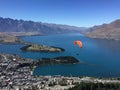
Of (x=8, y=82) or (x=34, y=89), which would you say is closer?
(x=34, y=89)

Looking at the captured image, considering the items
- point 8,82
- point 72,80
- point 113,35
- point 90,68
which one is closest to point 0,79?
point 8,82

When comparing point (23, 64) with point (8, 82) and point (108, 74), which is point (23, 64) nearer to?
point (8, 82)

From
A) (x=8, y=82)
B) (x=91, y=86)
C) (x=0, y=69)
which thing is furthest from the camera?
(x=0, y=69)

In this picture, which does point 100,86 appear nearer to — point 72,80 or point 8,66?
point 72,80

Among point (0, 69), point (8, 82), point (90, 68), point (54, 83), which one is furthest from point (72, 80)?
point (0, 69)

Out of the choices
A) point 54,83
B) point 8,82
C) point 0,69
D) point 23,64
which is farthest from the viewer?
point 23,64

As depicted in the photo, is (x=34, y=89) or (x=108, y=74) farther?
(x=108, y=74)

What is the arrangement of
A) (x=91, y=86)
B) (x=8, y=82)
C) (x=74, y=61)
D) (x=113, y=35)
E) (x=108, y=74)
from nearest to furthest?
1. (x=91, y=86)
2. (x=8, y=82)
3. (x=108, y=74)
4. (x=74, y=61)
5. (x=113, y=35)

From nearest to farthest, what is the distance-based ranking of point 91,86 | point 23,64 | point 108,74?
point 91,86
point 108,74
point 23,64

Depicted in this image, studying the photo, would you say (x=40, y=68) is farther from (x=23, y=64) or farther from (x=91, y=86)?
(x=91, y=86)
